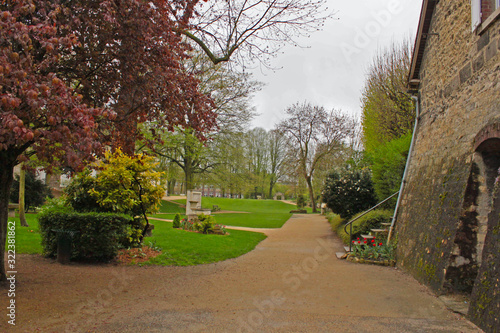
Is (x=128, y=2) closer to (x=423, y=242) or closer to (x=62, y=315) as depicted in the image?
(x=62, y=315)

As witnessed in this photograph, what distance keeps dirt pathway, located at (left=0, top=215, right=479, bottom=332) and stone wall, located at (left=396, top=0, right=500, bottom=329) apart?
0.60 metres

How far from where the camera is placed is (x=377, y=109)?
624 inches

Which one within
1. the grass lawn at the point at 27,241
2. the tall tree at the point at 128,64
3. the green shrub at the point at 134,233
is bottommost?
the grass lawn at the point at 27,241

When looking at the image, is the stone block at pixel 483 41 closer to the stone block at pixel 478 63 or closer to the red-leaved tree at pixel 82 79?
the stone block at pixel 478 63

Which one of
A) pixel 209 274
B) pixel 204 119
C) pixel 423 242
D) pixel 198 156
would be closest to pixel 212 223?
pixel 209 274

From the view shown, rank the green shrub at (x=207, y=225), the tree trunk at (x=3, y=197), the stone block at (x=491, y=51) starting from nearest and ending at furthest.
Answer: the tree trunk at (x=3, y=197), the stone block at (x=491, y=51), the green shrub at (x=207, y=225)

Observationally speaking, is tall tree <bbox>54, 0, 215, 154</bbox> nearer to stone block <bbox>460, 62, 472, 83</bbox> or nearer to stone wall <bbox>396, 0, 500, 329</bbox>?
stone wall <bbox>396, 0, 500, 329</bbox>

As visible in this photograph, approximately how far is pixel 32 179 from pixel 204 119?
13.6m

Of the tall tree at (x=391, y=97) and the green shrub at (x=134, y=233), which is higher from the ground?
the tall tree at (x=391, y=97)

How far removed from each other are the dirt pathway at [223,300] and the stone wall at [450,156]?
0.60 metres

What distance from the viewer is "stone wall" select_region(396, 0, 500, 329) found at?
5.31m

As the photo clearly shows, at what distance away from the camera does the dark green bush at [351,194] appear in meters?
13.2

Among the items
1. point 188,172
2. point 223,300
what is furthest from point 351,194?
point 188,172

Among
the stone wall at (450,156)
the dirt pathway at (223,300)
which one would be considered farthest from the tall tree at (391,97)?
the dirt pathway at (223,300)
